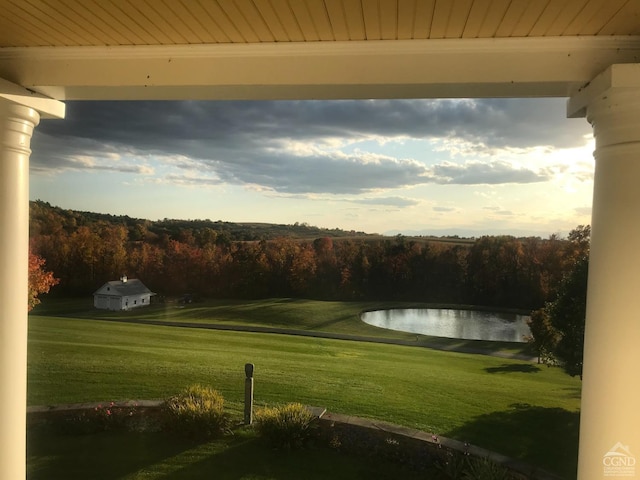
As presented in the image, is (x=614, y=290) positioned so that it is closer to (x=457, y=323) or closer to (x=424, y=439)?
(x=457, y=323)

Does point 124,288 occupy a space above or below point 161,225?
below

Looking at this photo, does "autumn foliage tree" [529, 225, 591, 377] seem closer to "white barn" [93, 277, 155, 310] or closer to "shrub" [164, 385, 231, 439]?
"shrub" [164, 385, 231, 439]

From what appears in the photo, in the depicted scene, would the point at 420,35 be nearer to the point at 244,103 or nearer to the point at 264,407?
the point at 244,103

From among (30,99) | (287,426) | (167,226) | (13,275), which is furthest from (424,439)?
(30,99)

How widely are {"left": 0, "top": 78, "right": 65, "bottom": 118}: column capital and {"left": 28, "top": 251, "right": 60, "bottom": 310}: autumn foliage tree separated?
1834 millimetres

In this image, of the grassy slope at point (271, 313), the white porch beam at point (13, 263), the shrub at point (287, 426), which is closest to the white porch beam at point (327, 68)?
the white porch beam at point (13, 263)

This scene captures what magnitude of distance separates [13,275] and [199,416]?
67.7 inches

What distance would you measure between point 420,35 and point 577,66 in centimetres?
58

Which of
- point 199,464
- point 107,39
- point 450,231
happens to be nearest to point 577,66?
point 450,231

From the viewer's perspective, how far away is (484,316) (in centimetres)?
310

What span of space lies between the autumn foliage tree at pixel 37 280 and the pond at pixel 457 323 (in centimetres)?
255

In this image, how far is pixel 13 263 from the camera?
1.92 meters

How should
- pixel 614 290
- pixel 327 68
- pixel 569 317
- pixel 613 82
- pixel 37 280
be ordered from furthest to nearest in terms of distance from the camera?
1. pixel 37 280
2. pixel 569 317
3. pixel 327 68
4. pixel 614 290
5. pixel 613 82

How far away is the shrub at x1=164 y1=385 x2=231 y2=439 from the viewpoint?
3.19 meters
